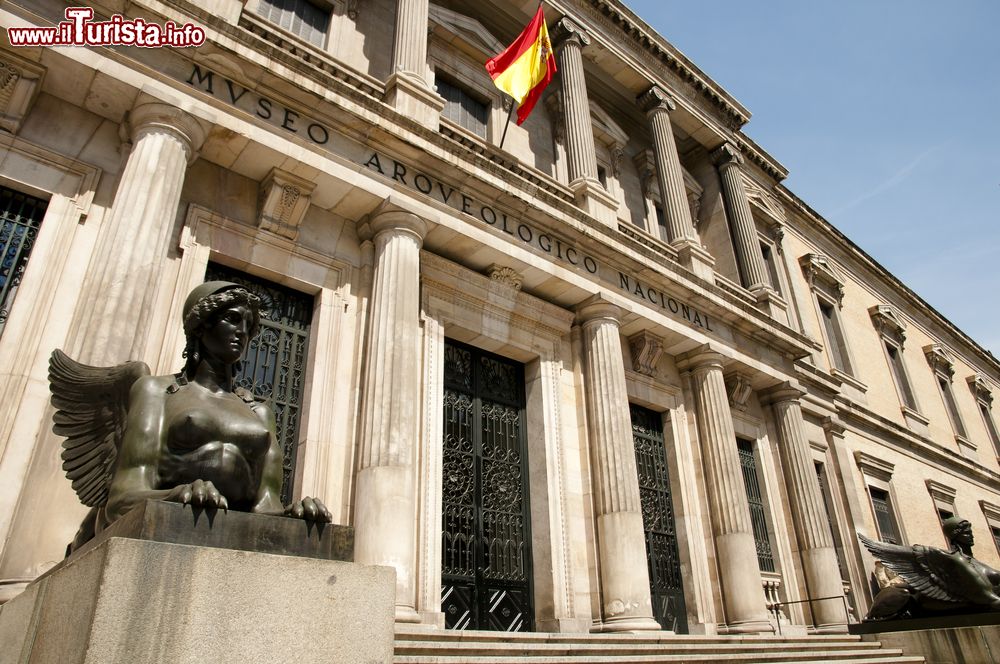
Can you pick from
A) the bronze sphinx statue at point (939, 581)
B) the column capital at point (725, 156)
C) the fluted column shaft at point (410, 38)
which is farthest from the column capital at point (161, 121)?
the column capital at point (725, 156)

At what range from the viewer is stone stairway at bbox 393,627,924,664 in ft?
20.9

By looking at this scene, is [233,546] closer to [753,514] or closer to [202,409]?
[202,409]

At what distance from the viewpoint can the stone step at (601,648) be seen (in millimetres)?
6345

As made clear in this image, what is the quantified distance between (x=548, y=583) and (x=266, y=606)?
722 cm

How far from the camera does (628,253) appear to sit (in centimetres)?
1168

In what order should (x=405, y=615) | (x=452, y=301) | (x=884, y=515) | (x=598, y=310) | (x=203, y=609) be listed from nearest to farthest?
1. (x=203, y=609)
2. (x=405, y=615)
3. (x=452, y=301)
4. (x=598, y=310)
5. (x=884, y=515)

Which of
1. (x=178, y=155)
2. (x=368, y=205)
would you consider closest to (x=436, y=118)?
(x=368, y=205)

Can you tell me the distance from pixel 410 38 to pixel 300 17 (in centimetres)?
236

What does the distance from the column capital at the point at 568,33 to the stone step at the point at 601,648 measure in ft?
37.5

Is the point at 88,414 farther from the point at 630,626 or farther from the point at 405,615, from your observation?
the point at 630,626

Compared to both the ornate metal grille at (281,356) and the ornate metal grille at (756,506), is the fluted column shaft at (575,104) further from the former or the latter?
the ornate metal grille at (756,506)

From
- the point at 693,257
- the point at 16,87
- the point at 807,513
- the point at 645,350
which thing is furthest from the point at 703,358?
the point at 16,87

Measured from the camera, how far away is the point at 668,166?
14.9m

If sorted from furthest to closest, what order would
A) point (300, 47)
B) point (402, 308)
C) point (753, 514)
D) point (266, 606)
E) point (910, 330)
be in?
point (910, 330) < point (753, 514) < point (300, 47) < point (402, 308) < point (266, 606)
